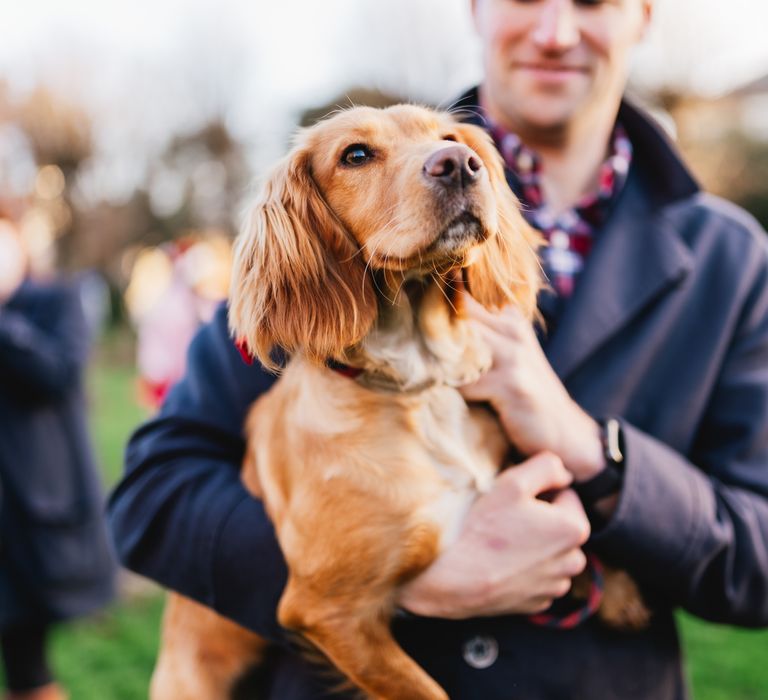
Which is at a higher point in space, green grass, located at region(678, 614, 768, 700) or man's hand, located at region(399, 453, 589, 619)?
man's hand, located at region(399, 453, 589, 619)

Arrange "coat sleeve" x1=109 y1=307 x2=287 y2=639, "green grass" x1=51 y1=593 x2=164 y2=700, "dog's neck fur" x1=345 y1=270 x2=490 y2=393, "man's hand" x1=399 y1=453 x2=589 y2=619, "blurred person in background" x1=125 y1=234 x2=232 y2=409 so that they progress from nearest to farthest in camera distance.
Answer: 1. "man's hand" x1=399 y1=453 x2=589 y2=619
2. "coat sleeve" x1=109 y1=307 x2=287 y2=639
3. "dog's neck fur" x1=345 y1=270 x2=490 y2=393
4. "green grass" x1=51 y1=593 x2=164 y2=700
5. "blurred person in background" x1=125 y1=234 x2=232 y2=409

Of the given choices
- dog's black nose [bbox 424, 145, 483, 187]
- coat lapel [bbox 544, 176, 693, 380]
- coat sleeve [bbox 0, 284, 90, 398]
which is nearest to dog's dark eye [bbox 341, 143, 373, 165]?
dog's black nose [bbox 424, 145, 483, 187]

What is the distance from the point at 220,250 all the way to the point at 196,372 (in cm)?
594

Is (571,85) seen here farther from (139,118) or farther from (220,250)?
(139,118)

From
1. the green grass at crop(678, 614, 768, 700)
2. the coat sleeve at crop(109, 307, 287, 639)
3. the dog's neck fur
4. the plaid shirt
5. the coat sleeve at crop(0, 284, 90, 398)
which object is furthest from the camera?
→ the coat sleeve at crop(0, 284, 90, 398)

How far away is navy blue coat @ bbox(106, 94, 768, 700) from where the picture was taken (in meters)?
1.69

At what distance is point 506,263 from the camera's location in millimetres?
1863

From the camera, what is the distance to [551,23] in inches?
75.4

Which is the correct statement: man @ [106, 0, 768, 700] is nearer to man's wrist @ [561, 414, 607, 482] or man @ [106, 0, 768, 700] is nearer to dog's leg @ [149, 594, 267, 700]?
man's wrist @ [561, 414, 607, 482]

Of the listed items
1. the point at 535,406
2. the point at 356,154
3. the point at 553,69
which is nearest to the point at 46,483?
the point at 356,154

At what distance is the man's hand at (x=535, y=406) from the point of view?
5.60ft

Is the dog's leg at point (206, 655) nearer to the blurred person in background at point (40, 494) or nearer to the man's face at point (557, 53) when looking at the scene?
the man's face at point (557, 53)

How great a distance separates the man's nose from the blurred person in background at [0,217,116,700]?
3003 mm

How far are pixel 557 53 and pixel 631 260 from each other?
531 mm
